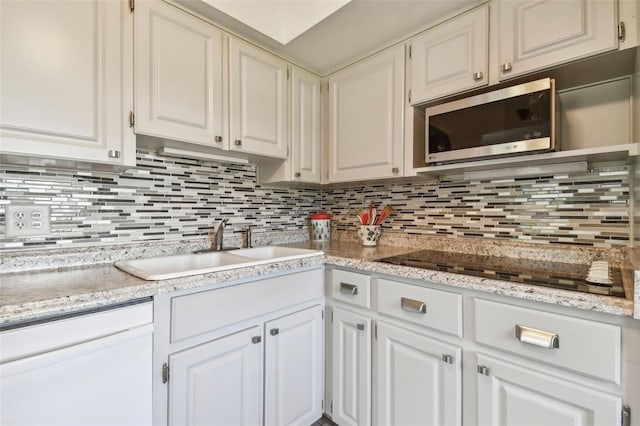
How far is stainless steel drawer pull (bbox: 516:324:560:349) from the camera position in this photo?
32.9 inches

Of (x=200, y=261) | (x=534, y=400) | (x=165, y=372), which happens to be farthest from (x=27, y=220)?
(x=534, y=400)

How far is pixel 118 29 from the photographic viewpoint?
115 centimetres

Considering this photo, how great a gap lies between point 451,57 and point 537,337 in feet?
4.06

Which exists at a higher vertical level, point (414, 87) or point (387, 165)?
point (414, 87)

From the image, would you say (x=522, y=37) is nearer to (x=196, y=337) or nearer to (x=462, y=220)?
(x=462, y=220)

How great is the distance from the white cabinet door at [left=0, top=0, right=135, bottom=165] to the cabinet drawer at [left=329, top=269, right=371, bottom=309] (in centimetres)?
104

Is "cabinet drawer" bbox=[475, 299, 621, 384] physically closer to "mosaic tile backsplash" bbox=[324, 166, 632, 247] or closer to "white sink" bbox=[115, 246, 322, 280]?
"mosaic tile backsplash" bbox=[324, 166, 632, 247]

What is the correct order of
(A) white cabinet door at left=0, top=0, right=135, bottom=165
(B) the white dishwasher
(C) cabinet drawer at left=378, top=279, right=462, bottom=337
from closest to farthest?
(B) the white dishwasher → (A) white cabinet door at left=0, top=0, right=135, bottom=165 → (C) cabinet drawer at left=378, top=279, right=462, bottom=337

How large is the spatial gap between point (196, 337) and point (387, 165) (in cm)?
124

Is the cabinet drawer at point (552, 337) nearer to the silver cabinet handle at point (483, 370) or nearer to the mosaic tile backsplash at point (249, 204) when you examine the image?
the silver cabinet handle at point (483, 370)

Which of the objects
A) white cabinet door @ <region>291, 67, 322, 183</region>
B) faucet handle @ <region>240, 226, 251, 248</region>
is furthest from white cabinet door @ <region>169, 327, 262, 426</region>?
white cabinet door @ <region>291, 67, 322, 183</region>

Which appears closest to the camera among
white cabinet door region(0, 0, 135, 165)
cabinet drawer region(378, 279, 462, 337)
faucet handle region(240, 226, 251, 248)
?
white cabinet door region(0, 0, 135, 165)

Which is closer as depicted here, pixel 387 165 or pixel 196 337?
pixel 196 337

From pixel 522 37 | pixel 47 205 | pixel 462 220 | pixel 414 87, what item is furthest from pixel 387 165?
pixel 47 205
